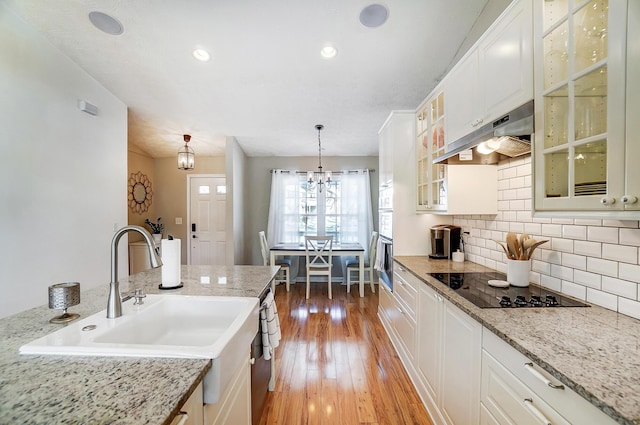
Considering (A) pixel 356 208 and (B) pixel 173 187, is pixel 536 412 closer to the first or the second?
(A) pixel 356 208

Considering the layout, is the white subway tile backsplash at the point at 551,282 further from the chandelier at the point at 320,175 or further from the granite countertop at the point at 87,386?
the chandelier at the point at 320,175

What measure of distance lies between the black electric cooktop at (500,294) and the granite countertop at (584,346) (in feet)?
0.17

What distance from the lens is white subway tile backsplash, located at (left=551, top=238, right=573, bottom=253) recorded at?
1.36 meters

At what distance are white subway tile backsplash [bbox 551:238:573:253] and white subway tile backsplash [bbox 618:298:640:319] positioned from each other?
11.8 inches

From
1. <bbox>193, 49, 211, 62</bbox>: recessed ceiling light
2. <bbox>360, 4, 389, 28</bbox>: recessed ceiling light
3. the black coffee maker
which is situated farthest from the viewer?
the black coffee maker

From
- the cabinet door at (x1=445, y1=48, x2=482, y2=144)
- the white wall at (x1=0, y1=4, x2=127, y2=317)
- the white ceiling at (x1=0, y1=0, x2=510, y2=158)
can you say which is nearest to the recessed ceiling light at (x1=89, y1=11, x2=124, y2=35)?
the white ceiling at (x1=0, y1=0, x2=510, y2=158)

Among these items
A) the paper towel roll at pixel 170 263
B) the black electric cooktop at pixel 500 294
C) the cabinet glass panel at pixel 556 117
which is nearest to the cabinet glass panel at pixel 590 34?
the cabinet glass panel at pixel 556 117

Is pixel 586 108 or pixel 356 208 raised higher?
pixel 586 108

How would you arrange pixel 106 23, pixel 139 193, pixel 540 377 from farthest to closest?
1. pixel 139 193
2. pixel 106 23
3. pixel 540 377

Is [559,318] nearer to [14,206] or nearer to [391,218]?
[391,218]

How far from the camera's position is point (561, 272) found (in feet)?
4.60

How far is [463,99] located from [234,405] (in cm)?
219

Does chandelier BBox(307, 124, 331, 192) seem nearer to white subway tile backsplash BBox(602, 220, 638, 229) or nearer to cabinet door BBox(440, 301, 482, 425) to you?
cabinet door BBox(440, 301, 482, 425)

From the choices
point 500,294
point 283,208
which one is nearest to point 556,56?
point 500,294
